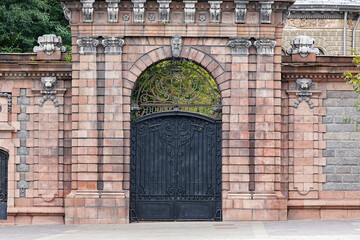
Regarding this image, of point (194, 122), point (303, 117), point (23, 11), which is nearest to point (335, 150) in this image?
point (303, 117)

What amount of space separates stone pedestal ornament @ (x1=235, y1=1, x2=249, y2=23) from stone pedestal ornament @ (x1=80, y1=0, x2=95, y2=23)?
12.1ft

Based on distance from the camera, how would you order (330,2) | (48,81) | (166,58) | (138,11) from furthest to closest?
(330,2)
(48,81)
(166,58)
(138,11)

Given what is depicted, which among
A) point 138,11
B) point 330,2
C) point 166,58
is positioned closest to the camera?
point 138,11

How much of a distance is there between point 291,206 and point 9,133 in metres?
7.74

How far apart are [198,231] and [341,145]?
5290 mm

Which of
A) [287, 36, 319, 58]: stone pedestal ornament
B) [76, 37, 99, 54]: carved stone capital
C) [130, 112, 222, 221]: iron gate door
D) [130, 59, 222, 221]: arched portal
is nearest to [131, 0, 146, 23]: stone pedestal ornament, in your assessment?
[76, 37, 99, 54]: carved stone capital

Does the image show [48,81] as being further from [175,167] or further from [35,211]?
[175,167]

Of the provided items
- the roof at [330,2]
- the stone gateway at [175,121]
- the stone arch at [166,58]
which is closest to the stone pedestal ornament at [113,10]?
the stone gateway at [175,121]

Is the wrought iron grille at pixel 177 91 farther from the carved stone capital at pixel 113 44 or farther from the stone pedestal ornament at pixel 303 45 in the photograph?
the stone pedestal ornament at pixel 303 45

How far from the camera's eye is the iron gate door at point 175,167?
885 inches

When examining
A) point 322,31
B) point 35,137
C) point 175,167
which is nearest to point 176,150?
point 175,167

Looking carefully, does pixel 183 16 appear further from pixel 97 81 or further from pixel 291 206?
pixel 291 206

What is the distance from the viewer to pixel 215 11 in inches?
864

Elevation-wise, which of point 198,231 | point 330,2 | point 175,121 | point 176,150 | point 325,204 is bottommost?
point 198,231
